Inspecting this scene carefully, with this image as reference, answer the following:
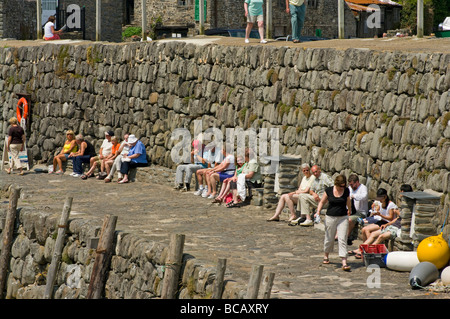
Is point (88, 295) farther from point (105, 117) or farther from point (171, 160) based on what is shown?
point (105, 117)

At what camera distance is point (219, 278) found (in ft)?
35.8

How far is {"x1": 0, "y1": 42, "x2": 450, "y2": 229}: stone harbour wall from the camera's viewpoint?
14.2 meters

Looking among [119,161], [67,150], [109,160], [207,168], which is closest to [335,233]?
[207,168]

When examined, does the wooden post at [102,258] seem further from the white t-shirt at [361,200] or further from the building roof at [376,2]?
the building roof at [376,2]

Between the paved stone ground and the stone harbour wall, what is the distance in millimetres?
1320

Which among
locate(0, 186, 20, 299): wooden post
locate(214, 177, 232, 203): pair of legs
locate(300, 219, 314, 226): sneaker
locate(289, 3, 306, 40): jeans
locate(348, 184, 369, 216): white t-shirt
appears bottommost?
locate(0, 186, 20, 299): wooden post

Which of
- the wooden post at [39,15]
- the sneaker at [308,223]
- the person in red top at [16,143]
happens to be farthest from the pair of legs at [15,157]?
the sneaker at [308,223]

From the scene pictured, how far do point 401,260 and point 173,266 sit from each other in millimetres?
2717

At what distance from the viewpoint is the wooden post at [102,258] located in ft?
44.0

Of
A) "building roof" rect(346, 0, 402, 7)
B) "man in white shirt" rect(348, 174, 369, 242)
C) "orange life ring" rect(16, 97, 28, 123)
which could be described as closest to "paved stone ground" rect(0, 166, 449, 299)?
"man in white shirt" rect(348, 174, 369, 242)

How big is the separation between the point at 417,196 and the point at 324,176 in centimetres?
236

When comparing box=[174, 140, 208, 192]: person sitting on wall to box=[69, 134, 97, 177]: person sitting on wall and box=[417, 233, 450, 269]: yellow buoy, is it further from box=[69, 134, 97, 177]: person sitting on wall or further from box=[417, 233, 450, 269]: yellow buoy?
box=[417, 233, 450, 269]: yellow buoy

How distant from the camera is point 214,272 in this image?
11.3 metres

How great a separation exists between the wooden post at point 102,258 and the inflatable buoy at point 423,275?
402cm
